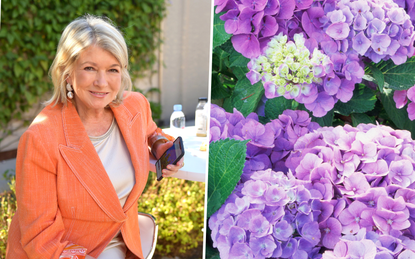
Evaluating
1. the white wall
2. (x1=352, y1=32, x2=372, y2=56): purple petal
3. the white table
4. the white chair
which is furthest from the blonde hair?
the white wall

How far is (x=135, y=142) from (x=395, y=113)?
0.99 metres

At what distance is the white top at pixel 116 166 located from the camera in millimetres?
1419

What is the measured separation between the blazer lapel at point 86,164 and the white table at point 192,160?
1.08ft

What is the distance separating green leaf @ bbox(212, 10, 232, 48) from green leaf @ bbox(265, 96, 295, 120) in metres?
0.20

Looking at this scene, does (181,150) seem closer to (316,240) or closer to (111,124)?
(111,124)

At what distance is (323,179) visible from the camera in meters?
0.76

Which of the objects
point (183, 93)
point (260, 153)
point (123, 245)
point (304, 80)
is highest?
point (304, 80)

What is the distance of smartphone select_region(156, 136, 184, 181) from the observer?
1.42 meters

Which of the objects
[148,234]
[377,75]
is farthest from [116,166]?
[377,75]

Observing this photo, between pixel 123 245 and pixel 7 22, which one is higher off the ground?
pixel 7 22

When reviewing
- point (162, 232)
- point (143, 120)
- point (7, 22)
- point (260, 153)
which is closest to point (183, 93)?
point (7, 22)

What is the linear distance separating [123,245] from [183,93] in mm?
4399

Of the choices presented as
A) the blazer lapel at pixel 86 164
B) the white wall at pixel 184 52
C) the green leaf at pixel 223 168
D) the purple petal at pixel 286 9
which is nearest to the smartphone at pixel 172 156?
the blazer lapel at pixel 86 164

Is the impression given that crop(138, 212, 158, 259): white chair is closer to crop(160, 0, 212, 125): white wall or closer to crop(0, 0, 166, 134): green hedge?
crop(0, 0, 166, 134): green hedge
